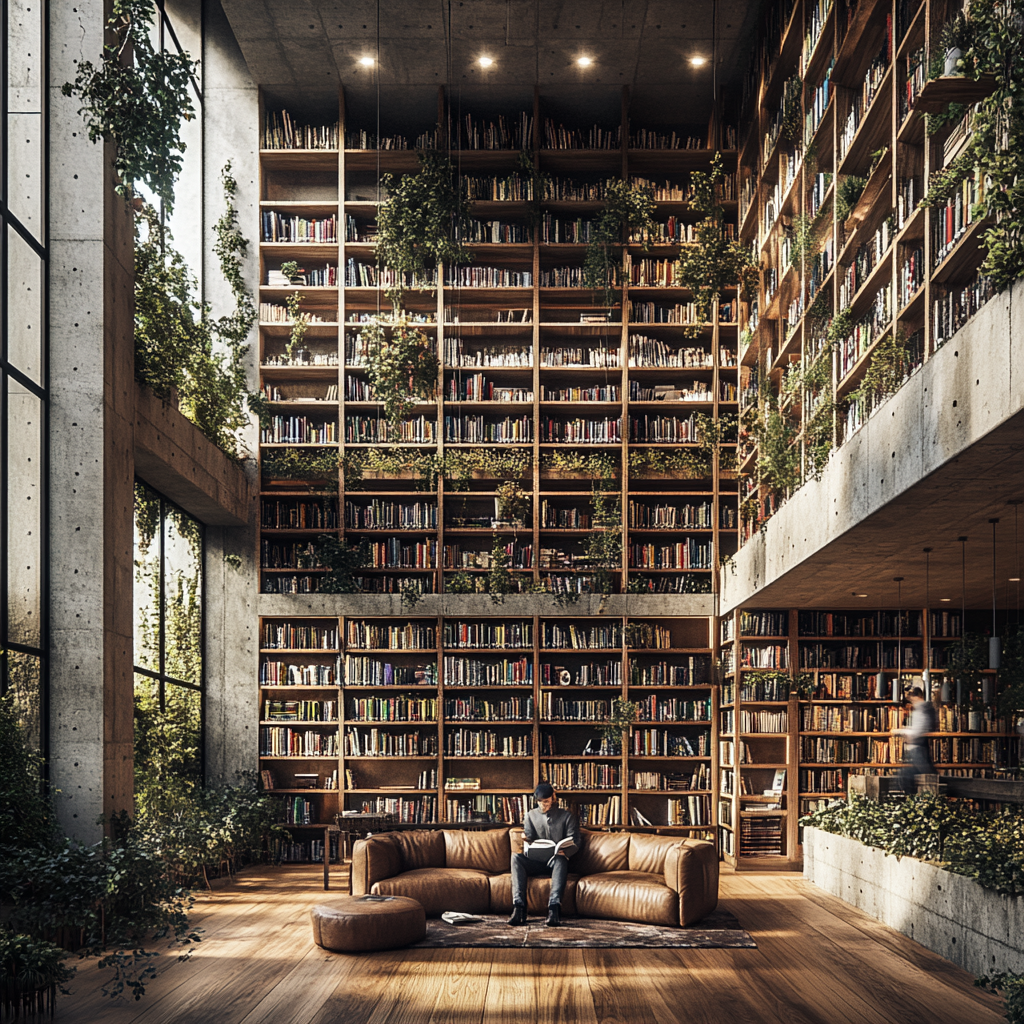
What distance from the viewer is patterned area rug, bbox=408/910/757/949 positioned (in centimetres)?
718

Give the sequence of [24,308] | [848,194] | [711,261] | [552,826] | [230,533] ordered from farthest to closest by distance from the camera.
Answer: [230,533], [711,261], [552,826], [848,194], [24,308]

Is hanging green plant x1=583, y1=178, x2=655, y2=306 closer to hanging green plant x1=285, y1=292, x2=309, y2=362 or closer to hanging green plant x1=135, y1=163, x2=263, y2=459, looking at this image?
hanging green plant x1=285, y1=292, x2=309, y2=362

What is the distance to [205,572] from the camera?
39.2ft

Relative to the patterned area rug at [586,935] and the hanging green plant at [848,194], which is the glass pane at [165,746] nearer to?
the patterned area rug at [586,935]

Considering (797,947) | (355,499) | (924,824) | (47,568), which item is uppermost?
(355,499)

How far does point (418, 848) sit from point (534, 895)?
3.47 ft

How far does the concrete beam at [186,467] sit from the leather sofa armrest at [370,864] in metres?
3.35

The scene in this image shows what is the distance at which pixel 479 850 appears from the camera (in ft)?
28.8

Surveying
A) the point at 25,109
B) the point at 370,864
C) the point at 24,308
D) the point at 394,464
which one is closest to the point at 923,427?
the point at 370,864

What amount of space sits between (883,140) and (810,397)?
2.21 metres

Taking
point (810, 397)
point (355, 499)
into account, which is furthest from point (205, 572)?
point (810, 397)

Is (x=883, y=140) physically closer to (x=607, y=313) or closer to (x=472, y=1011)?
(x=607, y=313)

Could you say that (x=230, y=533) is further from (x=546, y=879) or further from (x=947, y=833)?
(x=947, y=833)

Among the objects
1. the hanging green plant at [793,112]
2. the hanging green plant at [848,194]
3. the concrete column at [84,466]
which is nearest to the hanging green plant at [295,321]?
the concrete column at [84,466]
